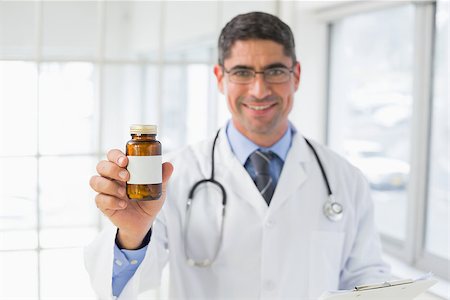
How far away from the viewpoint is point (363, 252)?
161 centimetres

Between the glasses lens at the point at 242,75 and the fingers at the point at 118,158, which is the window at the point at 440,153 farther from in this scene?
the fingers at the point at 118,158

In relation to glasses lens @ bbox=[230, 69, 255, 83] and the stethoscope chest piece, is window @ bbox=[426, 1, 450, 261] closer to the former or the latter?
the stethoscope chest piece

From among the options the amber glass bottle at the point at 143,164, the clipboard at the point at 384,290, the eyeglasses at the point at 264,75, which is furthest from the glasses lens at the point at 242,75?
the clipboard at the point at 384,290

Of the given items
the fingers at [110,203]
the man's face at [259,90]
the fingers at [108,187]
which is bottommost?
the fingers at [110,203]

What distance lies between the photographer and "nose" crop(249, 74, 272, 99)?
1467mm

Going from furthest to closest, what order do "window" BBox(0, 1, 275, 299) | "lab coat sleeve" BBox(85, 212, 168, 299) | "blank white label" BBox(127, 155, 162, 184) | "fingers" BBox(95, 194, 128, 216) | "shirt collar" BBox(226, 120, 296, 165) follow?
"window" BBox(0, 1, 275, 299)
"shirt collar" BBox(226, 120, 296, 165)
"lab coat sleeve" BBox(85, 212, 168, 299)
"fingers" BBox(95, 194, 128, 216)
"blank white label" BBox(127, 155, 162, 184)

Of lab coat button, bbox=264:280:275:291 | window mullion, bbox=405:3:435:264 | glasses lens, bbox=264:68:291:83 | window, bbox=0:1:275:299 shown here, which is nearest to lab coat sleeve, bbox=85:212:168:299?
lab coat button, bbox=264:280:275:291

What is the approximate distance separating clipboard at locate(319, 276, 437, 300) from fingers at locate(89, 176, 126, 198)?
0.46 meters

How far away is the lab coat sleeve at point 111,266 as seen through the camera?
4.29 ft

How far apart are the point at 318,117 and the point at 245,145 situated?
116cm

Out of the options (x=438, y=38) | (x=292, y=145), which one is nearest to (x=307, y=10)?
(x=438, y=38)

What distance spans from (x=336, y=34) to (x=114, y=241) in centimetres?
178

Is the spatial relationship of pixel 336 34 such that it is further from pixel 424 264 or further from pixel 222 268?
pixel 222 268

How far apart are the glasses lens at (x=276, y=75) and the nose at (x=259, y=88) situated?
16mm
